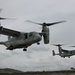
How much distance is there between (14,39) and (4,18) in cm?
1379

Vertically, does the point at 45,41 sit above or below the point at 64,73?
above

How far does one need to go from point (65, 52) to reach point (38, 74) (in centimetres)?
6769

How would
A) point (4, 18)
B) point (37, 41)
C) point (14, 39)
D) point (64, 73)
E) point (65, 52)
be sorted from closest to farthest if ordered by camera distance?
point (4, 18), point (64, 73), point (37, 41), point (14, 39), point (65, 52)

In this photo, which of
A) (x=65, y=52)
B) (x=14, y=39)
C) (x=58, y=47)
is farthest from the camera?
(x=58, y=47)

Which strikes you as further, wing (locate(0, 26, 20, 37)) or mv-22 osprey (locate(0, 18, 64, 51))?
wing (locate(0, 26, 20, 37))

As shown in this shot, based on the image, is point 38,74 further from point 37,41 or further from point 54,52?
point 54,52

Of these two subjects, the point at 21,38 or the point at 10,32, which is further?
the point at 21,38

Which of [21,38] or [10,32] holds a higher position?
[10,32]

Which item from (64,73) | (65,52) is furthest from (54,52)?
(64,73)

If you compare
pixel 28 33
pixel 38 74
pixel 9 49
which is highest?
pixel 28 33

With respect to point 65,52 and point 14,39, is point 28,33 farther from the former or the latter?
point 65,52

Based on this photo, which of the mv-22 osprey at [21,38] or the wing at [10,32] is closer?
the mv-22 osprey at [21,38]

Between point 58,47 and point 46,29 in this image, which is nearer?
point 46,29

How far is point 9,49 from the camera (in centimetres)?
5934
